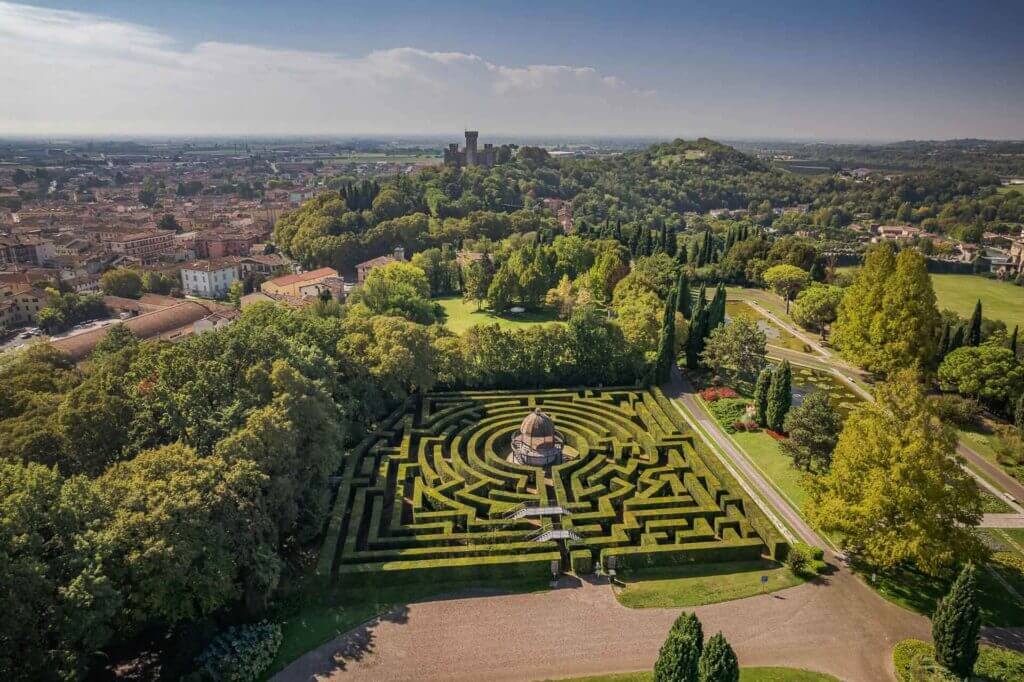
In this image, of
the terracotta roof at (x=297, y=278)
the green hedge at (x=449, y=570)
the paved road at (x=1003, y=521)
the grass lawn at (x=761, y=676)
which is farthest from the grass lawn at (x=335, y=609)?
the terracotta roof at (x=297, y=278)

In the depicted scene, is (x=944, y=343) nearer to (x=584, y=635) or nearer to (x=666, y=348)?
(x=666, y=348)

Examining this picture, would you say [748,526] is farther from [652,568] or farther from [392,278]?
[392,278]

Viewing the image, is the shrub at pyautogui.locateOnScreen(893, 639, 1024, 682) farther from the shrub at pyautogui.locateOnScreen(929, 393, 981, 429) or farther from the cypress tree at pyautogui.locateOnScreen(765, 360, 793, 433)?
the shrub at pyautogui.locateOnScreen(929, 393, 981, 429)

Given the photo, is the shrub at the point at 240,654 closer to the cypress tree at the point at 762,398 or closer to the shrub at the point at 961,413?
the cypress tree at the point at 762,398

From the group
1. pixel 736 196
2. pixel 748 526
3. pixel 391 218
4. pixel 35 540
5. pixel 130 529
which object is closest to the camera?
pixel 35 540

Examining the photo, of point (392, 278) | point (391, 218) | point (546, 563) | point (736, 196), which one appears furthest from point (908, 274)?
point (736, 196)

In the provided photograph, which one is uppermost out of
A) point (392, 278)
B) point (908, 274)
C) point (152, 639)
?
point (908, 274)
